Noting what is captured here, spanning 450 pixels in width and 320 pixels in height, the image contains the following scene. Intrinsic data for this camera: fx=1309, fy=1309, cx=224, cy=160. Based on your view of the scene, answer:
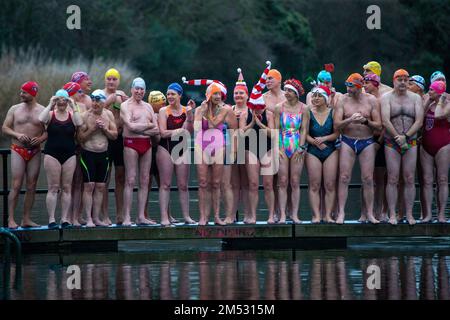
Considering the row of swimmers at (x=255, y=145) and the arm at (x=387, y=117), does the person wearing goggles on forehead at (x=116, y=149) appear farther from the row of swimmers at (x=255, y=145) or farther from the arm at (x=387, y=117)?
the arm at (x=387, y=117)

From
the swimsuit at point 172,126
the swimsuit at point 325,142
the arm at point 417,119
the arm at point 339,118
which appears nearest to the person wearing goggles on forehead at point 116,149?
the swimsuit at point 172,126

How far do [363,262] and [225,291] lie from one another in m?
2.98

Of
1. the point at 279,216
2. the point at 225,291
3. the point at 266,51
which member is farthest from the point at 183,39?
the point at 225,291

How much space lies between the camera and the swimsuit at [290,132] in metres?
18.0

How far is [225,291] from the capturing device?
45.7 ft

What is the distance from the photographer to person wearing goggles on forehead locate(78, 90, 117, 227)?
58.1ft

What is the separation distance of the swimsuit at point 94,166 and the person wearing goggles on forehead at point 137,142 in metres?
0.32

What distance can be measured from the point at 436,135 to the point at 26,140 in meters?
5.58

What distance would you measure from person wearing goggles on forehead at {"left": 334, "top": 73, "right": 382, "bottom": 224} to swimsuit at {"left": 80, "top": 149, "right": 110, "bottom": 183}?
3221 millimetres

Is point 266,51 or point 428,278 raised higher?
point 266,51

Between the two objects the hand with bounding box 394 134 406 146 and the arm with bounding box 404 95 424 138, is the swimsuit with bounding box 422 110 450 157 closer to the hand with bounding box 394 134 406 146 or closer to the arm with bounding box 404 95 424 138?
the arm with bounding box 404 95 424 138

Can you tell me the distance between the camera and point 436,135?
18016mm
